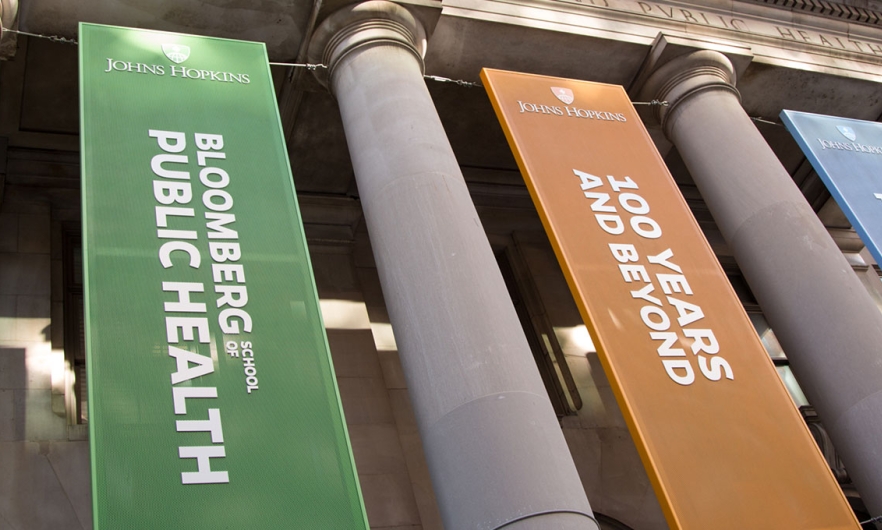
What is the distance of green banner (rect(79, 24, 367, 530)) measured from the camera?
6684mm

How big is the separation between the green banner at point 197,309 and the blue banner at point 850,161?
7.32 m

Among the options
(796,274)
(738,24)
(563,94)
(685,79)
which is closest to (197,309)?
(563,94)

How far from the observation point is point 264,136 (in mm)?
9672

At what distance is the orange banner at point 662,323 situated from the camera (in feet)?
26.4

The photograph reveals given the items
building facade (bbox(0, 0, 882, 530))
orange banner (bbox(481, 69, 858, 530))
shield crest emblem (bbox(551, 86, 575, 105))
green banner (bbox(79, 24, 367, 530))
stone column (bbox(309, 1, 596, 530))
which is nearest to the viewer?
green banner (bbox(79, 24, 367, 530))

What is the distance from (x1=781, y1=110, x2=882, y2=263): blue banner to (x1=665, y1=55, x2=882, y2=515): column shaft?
52 cm

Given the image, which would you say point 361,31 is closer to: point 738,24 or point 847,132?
point 738,24

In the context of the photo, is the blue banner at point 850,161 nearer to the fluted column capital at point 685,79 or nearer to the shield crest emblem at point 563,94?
the fluted column capital at point 685,79

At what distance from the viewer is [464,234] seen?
9.38m

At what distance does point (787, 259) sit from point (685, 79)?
3484 mm

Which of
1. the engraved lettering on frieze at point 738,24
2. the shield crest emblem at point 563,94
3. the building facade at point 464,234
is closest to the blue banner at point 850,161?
the building facade at point 464,234

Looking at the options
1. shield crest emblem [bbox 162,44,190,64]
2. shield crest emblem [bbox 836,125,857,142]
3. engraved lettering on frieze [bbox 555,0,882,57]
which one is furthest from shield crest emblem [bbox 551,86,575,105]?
shield crest emblem [bbox 162,44,190,64]

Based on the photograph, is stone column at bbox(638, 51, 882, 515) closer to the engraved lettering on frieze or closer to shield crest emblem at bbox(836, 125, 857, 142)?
the engraved lettering on frieze

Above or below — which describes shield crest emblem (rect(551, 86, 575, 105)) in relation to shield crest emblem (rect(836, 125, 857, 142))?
above
